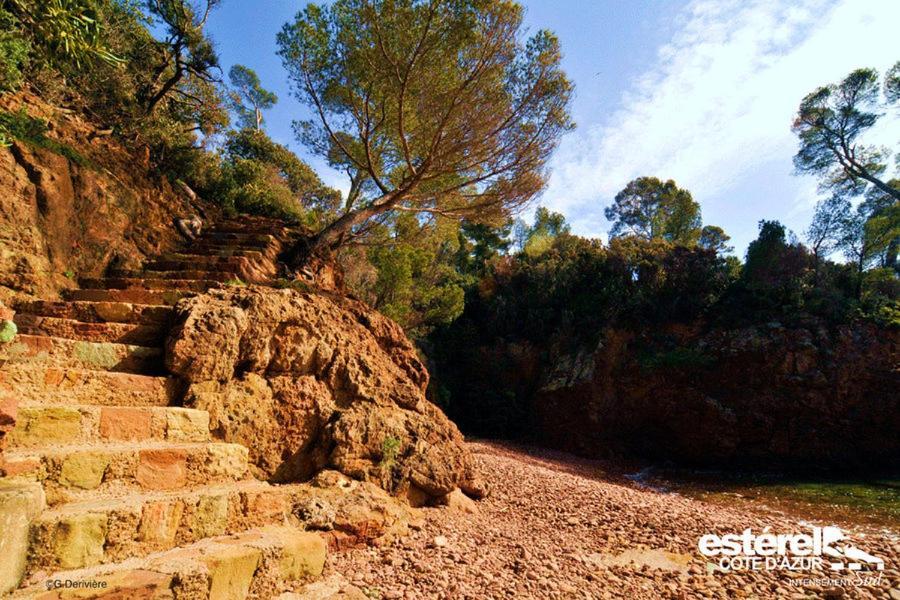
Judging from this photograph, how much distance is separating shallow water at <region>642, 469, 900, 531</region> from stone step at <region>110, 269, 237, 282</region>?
34.0 feet

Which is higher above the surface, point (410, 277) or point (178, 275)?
point (410, 277)

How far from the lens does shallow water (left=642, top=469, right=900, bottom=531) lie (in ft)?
23.3

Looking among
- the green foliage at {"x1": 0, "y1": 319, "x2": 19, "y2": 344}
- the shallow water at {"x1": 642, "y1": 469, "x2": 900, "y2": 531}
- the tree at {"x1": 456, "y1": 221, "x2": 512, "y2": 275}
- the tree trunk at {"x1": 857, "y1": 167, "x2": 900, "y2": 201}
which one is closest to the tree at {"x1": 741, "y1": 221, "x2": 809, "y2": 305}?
the tree trunk at {"x1": 857, "y1": 167, "x2": 900, "y2": 201}

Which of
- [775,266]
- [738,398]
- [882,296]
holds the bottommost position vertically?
[738,398]

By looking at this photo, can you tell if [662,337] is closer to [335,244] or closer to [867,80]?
[335,244]

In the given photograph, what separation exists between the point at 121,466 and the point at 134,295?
8.27 ft

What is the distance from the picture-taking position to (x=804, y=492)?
9094 millimetres

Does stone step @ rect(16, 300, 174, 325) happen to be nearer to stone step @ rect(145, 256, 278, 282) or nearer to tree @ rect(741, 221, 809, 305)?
stone step @ rect(145, 256, 278, 282)

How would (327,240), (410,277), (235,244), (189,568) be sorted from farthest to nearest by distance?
(410,277) < (327,240) < (235,244) < (189,568)

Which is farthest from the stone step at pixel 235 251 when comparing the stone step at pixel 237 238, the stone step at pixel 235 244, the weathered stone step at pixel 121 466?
the weathered stone step at pixel 121 466

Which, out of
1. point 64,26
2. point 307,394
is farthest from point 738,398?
point 64,26

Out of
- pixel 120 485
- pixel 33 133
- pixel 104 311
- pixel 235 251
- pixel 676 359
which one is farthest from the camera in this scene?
pixel 676 359

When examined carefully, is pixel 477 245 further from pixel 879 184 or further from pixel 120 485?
pixel 120 485

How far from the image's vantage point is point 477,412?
1644 centimetres
